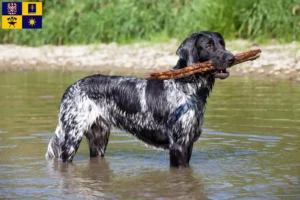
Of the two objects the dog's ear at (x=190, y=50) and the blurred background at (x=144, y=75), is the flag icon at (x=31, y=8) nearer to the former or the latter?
the blurred background at (x=144, y=75)

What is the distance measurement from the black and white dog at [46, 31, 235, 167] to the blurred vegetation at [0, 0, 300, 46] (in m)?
9.79

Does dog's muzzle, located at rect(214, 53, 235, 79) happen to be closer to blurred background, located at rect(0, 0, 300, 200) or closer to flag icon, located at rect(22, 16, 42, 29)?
blurred background, located at rect(0, 0, 300, 200)

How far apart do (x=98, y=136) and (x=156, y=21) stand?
36.3ft

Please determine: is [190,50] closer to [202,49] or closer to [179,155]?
[202,49]

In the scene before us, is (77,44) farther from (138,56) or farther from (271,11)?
(271,11)

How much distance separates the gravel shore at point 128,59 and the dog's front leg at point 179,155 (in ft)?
26.3

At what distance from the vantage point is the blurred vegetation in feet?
63.0

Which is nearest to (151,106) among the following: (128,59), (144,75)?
(144,75)

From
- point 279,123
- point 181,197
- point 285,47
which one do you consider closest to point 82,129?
point 181,197

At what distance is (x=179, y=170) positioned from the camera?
9516 millimetres

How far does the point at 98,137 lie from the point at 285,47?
9.45 meters

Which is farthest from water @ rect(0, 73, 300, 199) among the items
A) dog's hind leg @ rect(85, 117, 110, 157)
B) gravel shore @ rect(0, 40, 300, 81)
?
gravel shore @ rect(0, 40, 300, 81)

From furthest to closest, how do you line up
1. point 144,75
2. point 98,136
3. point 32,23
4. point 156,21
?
point 32,23
point 156,21
point 144,75
point 98,136

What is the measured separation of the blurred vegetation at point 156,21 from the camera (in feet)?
63.0
